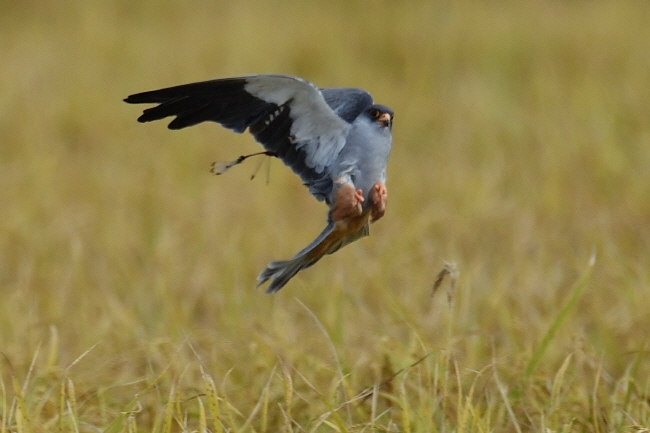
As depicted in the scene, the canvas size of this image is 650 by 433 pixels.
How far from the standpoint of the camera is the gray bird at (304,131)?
2.22 m

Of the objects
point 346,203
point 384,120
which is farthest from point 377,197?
point 384,120

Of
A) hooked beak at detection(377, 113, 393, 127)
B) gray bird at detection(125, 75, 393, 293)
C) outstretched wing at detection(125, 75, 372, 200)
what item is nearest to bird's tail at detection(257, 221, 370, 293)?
gray bird at detection(125, 75, 393, 293)

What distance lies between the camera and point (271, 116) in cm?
231

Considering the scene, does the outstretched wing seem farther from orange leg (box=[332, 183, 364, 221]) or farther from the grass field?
the grass field

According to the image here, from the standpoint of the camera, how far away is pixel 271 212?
5.32 metres

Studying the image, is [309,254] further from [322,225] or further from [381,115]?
[322,225]

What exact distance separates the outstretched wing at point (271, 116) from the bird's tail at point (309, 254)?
102 millimetres

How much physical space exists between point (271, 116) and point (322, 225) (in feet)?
9.43

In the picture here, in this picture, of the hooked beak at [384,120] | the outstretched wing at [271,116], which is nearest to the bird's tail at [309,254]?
the outstretched wing at [271,116]

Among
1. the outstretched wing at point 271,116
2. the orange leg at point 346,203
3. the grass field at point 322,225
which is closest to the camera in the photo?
the orange leg at point 346,203

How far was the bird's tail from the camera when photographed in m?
2.21

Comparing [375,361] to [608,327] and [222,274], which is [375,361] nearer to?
[608,327]

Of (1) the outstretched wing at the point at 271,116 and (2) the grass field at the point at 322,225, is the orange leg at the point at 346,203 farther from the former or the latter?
(2) the grass field at the point at 322,225

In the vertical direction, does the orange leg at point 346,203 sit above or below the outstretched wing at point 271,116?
below
